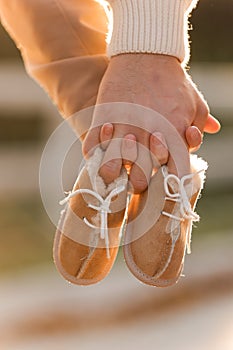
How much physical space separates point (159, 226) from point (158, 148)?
14 cm

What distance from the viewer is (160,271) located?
1.85m

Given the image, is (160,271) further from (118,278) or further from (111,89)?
(118,278)

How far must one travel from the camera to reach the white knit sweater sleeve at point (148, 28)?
185cm

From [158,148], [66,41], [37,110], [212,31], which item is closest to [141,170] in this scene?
[158,148]

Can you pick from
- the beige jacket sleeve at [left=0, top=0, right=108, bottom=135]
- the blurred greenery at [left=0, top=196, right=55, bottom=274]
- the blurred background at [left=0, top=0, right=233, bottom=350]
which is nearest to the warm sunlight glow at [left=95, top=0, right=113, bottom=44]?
the beige jacket sleeve at [left=0, top=0, right=108, bottom=135]

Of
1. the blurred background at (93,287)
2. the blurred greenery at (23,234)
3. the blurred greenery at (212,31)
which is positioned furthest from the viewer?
the blurred greenery at (212,31)

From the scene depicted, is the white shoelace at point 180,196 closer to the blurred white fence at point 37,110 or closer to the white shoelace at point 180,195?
the white shoelace at point 180,195

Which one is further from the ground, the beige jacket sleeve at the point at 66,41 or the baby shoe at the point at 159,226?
the beige jacket sleeve at the point at 66,41

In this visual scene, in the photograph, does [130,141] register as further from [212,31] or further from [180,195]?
[212,31]

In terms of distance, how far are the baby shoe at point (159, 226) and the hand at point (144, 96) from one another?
0.10 ft

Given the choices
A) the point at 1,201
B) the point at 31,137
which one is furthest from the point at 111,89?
the point at 31,137

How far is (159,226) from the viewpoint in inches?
71.9

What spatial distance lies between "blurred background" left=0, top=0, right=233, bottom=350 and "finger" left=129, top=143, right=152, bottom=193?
2194 millimetres

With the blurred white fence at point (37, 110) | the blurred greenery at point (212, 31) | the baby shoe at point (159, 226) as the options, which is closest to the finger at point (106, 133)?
the baby shoe at point (159, 226)
